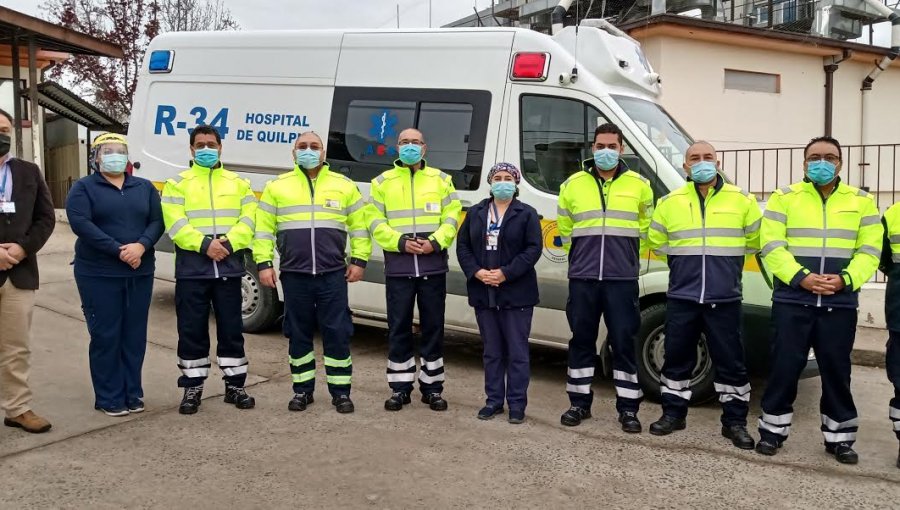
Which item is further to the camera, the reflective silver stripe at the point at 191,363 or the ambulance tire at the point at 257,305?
the ambulance tire at the point at 257,305

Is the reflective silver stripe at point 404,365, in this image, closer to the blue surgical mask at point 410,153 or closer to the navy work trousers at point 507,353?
the navy work trousers at point 507,353

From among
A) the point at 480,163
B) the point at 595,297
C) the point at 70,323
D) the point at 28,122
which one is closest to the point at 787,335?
the point at 595,297

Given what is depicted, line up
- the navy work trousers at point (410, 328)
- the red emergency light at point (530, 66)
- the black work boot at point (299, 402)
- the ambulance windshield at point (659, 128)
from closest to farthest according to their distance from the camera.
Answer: the black work boot at point (299, 402)
the navy work trousers at point (410, 328)
the ambulance windshield at point (659, 128)
the red emergency light at point (530, 66)

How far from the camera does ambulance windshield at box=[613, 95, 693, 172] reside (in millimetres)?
5871

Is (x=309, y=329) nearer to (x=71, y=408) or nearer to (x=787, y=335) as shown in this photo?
(x=71, y=408)

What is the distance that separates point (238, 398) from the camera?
553 centimetres

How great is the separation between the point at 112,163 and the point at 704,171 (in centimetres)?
373

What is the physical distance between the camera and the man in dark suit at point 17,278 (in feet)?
15.8

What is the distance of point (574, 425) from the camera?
5273 mm

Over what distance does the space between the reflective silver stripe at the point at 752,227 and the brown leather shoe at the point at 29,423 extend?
4434 millimetres

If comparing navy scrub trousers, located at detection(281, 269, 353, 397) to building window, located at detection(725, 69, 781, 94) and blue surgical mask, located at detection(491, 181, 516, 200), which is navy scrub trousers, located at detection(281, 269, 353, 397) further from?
building window, located at detection(725, 69, 781, 94)

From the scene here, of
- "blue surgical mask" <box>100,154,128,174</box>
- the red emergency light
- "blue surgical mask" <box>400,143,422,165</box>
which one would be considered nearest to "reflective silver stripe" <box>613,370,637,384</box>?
"blue surgical mask" <box>400,143,422,165</box>

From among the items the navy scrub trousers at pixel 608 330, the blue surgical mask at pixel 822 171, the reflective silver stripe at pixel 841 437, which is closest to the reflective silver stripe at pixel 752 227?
the blue surgical mask at pixel 822 171

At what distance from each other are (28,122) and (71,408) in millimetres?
11706
